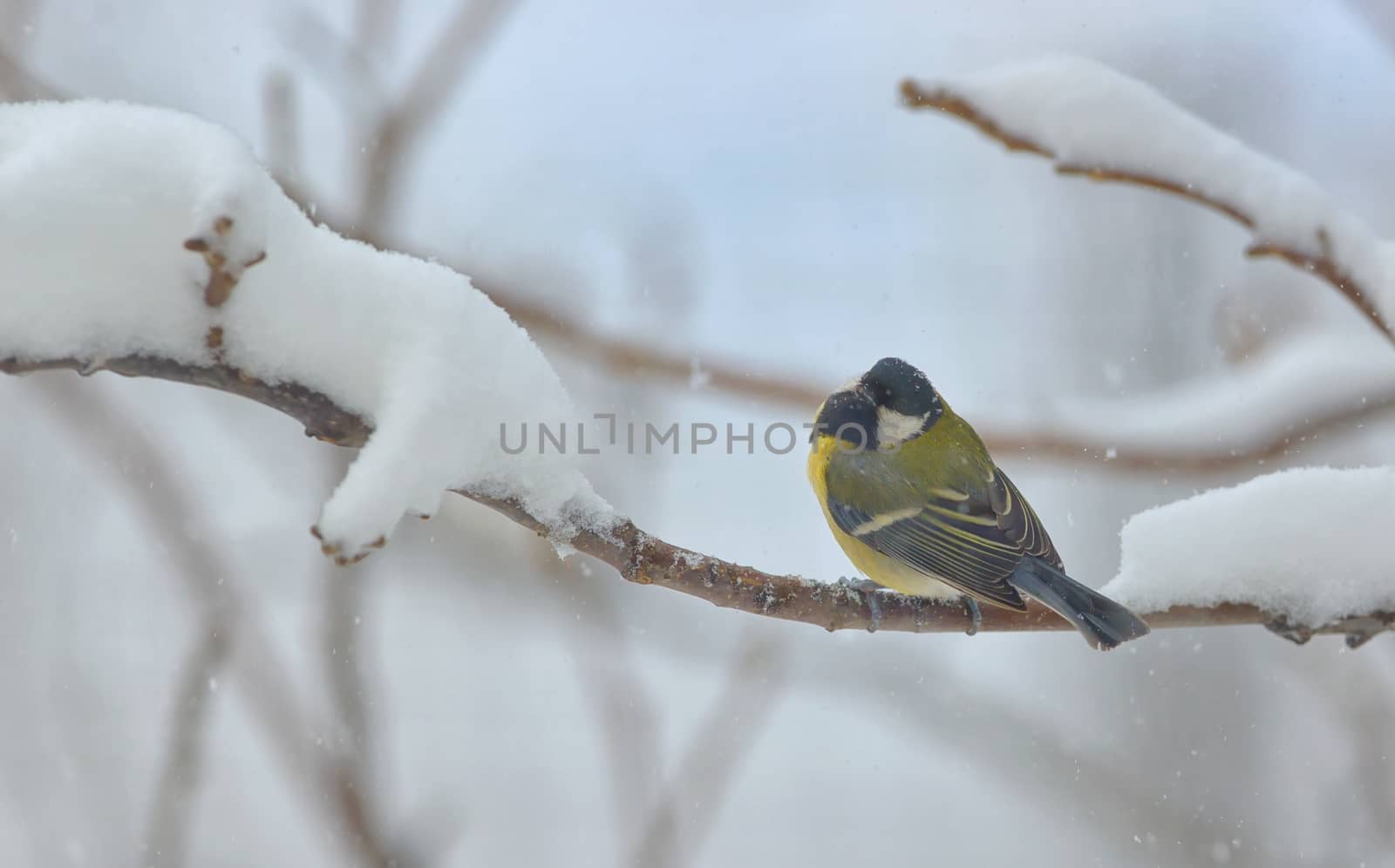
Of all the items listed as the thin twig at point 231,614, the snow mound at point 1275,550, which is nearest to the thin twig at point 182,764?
the thin twig at point 231,614

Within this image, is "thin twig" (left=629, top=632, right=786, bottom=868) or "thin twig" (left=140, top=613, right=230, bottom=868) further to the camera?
"thin twig" (left=629, top=632, right=786, bottom=868)

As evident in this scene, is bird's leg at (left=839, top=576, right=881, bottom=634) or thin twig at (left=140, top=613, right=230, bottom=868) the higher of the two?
bird's leg at (left=839, top=576, right=881, bottom=634)

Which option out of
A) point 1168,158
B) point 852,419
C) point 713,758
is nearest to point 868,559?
point 852,419

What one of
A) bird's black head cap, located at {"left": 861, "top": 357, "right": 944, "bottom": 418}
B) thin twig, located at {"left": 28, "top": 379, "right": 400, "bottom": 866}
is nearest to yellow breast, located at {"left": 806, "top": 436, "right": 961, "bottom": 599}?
bird's black head cap, located at {"left": 861, "top": 357, "right": 944, "bottom": 418}

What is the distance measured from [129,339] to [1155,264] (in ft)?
9.00

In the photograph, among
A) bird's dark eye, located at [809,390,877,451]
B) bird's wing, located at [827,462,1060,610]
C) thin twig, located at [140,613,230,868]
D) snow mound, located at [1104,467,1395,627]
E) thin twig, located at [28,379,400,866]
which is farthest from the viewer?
thin twig, located at [28,379,400,866]

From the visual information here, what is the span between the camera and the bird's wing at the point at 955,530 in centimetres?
135

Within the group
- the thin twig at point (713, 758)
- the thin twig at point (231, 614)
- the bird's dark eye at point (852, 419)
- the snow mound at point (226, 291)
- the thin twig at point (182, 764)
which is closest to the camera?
the snow mound at point (226, 291)

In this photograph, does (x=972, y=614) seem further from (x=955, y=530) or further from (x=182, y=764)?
(x=182, y=764)

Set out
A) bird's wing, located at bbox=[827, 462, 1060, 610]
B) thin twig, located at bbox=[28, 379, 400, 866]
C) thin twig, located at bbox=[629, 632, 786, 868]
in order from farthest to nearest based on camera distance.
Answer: thin twig, located at bbox=[629, 632, 786, 868] < thin twig, located at bbox=[28, 379, 400, 866] < bird's wing, located at bbox=[827, 462, 1060, 610]

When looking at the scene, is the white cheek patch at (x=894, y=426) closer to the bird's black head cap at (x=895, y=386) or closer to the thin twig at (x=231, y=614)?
the bird's black head cap at (x=895, y=386)

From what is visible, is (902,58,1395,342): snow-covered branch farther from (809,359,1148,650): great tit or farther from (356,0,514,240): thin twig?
(356,0,514,240): thin twig

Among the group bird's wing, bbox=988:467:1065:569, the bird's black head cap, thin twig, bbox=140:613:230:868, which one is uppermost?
the bird's black head cap

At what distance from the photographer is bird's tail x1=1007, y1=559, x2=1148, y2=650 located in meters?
1.15
